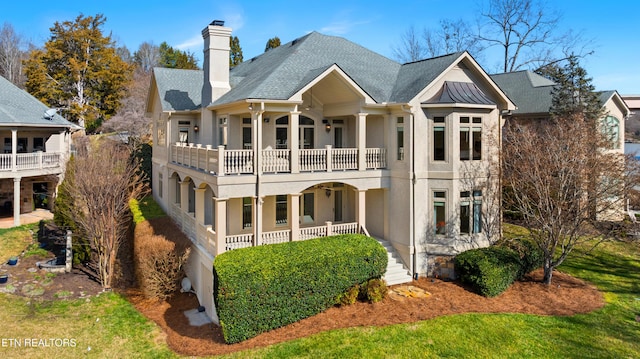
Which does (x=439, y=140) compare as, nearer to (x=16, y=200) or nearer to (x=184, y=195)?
(x=184, y=195)

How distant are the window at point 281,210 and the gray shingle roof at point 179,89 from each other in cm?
747

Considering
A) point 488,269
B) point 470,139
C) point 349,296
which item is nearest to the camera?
point 349,296

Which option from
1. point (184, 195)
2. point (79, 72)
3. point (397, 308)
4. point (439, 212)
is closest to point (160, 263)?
point (184, 195)

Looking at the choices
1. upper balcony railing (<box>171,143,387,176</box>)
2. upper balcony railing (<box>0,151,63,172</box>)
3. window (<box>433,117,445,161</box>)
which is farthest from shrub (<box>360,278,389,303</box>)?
upper balcony railing (<box>0,151,63,172</box>)

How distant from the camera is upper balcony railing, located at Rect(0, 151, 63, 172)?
992 inches

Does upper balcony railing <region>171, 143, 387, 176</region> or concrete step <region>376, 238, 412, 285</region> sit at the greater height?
upper balcony railing <region>171, 143, 387, 176</region>

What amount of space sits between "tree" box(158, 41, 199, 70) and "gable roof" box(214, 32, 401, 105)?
101 ft

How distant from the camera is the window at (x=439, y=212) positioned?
1769 centimetres

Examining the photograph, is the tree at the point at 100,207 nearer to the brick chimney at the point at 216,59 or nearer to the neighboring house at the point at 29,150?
the brick chimney at the point at 216,59

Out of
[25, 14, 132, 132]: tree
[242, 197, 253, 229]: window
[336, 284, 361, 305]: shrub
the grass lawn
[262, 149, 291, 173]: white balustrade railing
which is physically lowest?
the grass lawn

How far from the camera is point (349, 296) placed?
48.5 feet

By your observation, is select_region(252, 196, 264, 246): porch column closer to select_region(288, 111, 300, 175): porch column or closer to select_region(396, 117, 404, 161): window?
select_region(288, 111, 300, 175): porch column

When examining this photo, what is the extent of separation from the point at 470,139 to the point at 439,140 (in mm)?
1333

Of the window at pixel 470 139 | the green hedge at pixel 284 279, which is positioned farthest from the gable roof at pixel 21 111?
the window at pixel 470 139
